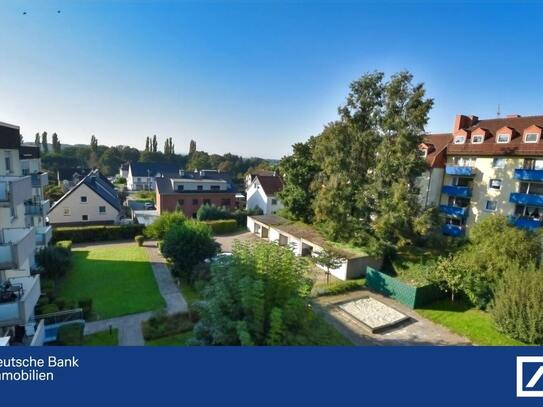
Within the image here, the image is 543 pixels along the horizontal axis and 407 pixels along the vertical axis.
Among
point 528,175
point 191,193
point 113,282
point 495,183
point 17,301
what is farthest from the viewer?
point 191,193

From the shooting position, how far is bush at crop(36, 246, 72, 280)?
1941 centimetres

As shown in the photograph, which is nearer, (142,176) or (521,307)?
(521,307)

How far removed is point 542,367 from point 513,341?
11808mm

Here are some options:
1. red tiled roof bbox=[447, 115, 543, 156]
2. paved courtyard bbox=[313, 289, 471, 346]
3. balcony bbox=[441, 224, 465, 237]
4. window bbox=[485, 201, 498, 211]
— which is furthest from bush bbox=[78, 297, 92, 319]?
red tiled roof bbox=[447, 115, 543, 156]

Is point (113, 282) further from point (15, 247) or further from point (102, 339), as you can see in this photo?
point (15, 247)

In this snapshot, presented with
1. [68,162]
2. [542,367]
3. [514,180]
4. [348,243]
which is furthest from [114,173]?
[542,367]

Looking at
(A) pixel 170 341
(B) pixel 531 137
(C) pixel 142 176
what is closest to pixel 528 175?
(B) pixel 531 137

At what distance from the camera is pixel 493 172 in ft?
89.2

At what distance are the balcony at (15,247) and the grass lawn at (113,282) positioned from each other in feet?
18.2

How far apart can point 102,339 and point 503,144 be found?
3328cm

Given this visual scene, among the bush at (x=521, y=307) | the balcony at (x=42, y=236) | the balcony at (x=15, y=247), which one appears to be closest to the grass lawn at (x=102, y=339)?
the balcony at (x=15, y=247)

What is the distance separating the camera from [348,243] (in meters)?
25.0

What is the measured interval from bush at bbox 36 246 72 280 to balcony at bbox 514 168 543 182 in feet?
116

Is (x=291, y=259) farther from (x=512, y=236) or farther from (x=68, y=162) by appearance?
(x=68, y=162)
